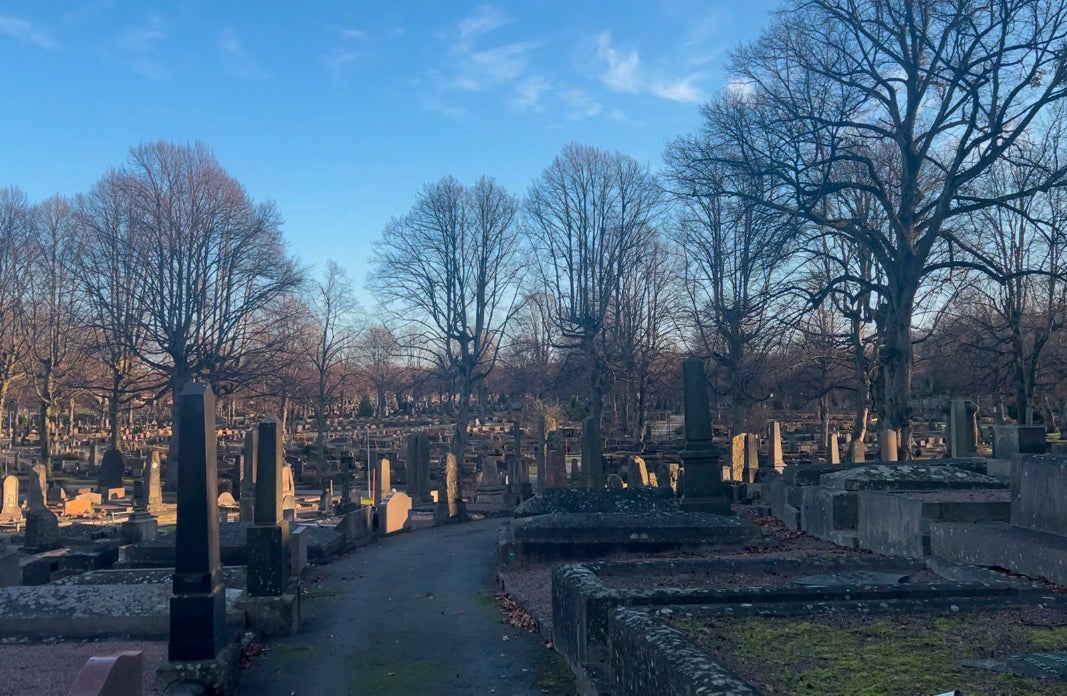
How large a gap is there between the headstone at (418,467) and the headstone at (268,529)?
15977mm

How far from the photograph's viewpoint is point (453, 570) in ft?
40.2

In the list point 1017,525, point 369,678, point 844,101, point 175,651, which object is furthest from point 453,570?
point 844,101

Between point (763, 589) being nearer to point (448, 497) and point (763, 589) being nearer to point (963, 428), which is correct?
point (448, 497)

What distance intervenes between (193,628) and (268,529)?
2322mm

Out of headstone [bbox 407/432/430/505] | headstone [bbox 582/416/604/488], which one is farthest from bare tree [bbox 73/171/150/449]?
headstone [bbox 582/416/604/488]

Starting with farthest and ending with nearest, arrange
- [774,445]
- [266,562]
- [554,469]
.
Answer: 1. [774,445]
2. [554,469]
3. [266,562]

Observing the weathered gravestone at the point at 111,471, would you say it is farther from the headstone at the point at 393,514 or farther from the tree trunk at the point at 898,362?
the tree trunk at the point at 898,362

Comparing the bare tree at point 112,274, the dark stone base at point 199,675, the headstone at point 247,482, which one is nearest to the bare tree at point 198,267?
the bare tree at point 112,274

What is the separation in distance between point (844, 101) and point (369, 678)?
1519 centimetres

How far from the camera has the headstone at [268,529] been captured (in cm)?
856

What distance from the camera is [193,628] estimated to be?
6355 mm

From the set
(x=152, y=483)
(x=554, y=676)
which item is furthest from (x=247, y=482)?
(x=554, y=676)

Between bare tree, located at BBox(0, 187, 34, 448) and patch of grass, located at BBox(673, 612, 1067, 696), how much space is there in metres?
38.9

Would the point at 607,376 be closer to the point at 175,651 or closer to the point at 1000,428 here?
the point at 1000,428
